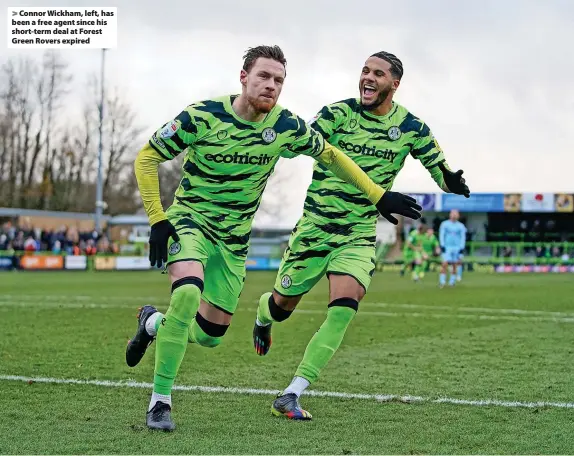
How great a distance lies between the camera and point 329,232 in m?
7.55

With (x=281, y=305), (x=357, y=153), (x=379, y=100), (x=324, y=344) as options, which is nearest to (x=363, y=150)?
(x=357, y=153)

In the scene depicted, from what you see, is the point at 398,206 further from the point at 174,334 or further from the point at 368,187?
the point at 174,334

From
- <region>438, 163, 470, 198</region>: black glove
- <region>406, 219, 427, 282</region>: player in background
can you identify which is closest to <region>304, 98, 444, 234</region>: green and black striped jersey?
<region>438, 163, 470, 198</region>: black glove

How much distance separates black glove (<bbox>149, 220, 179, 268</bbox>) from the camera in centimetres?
627

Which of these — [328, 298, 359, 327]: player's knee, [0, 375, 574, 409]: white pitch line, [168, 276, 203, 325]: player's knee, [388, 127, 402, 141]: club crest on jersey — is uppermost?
[388, 127, 402, 141]: club crest on jersey

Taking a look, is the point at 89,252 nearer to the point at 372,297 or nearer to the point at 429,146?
the point at 372,297

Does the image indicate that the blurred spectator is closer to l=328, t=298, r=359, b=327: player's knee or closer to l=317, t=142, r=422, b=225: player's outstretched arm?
l=328, t=298, r=359, b=327: player's knee

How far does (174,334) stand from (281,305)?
183cm

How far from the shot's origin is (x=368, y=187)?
7043 millimetres

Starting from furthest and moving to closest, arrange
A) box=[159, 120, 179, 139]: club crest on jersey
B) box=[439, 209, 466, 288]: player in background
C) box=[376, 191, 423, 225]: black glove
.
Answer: box=[439, 209, 466, 288]: player in background → box=[376, 191, 423, 225]: black glove → box=[159, 120, 179, 139]: club crest on jersey

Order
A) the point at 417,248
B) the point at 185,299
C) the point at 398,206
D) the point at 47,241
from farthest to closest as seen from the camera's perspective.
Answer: the point at 47,241, the point at 417,248, the point at 398,206, the point at 185,299

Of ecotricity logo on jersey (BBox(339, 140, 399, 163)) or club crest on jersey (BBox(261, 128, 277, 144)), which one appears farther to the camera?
ecotricity logo on jersey (BBox(339, 140, 399, 163))

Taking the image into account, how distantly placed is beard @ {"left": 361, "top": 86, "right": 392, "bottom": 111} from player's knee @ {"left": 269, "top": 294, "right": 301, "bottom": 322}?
5.44 feet

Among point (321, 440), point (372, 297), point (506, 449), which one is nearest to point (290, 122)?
point (321, 440)
